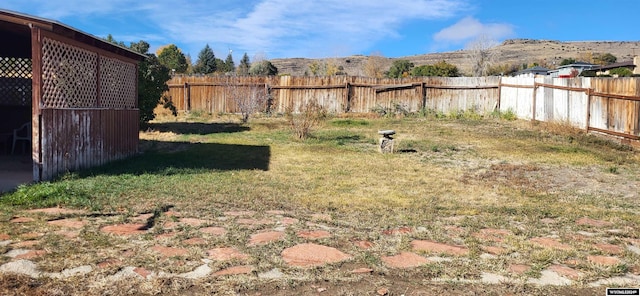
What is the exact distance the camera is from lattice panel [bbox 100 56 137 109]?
28.2 feet

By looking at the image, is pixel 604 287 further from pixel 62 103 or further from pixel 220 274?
pixel 62 103

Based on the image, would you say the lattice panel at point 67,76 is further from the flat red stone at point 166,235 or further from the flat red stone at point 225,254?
the flat red stone at point 225,254

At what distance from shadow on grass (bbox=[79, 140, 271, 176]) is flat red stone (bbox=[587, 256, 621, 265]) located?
5638mm

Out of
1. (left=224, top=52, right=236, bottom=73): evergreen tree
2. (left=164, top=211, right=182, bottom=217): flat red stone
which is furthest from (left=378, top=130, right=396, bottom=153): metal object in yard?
(left=224, top=52, right=236, bottom=73): evergreen tree

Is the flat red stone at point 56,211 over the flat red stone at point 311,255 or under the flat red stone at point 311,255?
over

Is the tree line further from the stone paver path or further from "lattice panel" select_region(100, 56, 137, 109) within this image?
the stone paver path

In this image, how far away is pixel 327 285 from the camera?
3012 mm

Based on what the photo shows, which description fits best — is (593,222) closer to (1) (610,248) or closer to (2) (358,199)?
(1) (610,248)

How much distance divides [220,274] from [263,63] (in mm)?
36879

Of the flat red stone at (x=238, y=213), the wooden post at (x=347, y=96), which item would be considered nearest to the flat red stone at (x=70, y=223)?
the flat red stone at (x=238, y=213)

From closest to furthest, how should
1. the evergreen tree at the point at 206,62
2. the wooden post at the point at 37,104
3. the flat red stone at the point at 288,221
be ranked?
the flat red stone at the point at 288,221
the wooden post at the point at 37,104
the evergreen tree at the point at 206,62

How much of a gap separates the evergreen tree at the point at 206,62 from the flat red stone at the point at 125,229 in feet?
129

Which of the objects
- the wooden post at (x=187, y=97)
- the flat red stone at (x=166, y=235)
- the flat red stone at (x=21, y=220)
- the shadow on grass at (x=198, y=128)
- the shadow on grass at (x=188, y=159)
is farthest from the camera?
the wooden post at (x=187, y=97)

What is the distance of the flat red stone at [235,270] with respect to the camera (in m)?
3.16
